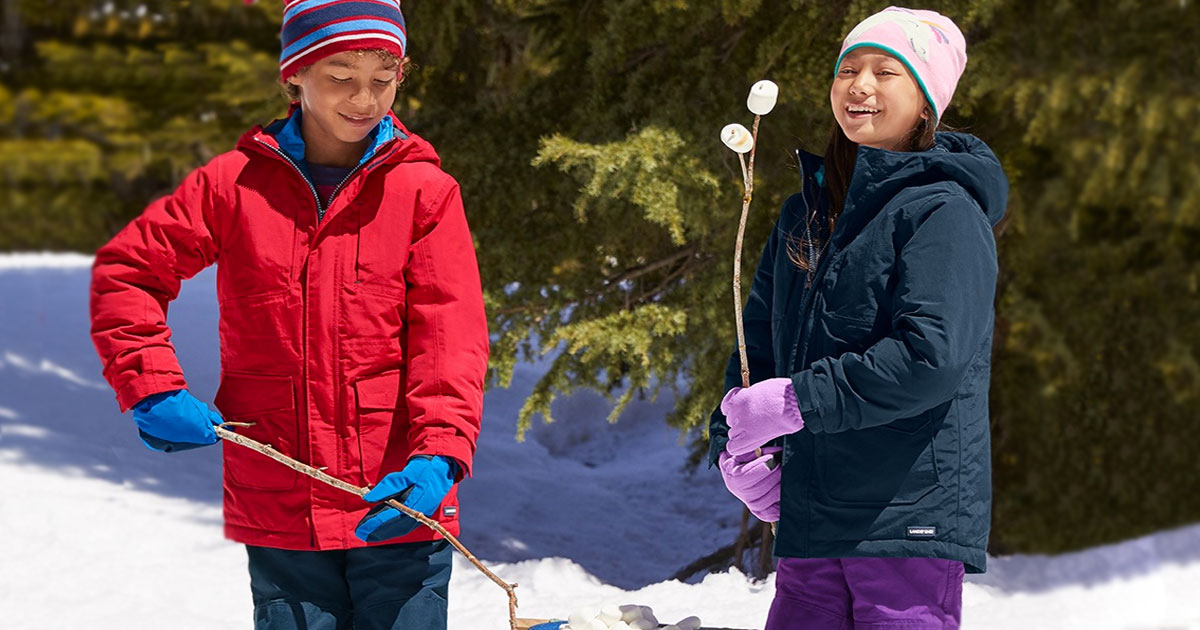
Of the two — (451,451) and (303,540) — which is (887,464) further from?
(303,540)

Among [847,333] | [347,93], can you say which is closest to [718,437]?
[847,333]

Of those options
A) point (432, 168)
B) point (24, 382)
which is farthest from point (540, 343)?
point (24, 382)

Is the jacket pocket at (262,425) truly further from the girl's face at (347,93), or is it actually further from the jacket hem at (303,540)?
the girl's face at (347,93)

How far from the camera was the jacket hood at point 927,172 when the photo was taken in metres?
2.03

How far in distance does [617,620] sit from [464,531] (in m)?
4.18

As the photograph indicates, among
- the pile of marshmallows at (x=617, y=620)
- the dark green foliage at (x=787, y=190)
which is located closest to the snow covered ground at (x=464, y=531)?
the dark green foliage at (x=787, y=190)

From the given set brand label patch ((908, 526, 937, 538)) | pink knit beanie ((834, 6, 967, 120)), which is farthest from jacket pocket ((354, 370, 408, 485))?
pink knit beanie ((834, 6, 967, 120))

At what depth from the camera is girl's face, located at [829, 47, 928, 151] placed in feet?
7.00

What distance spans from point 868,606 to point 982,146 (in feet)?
2.85

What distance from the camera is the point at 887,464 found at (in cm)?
201

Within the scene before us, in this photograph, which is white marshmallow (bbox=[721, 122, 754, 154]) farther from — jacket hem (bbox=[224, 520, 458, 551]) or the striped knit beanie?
jacket hem (bbox=[224, 520, 458, 551])

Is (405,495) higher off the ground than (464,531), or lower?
lower

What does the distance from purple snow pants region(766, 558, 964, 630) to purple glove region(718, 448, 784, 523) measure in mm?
175

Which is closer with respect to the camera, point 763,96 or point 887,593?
point 887,593
